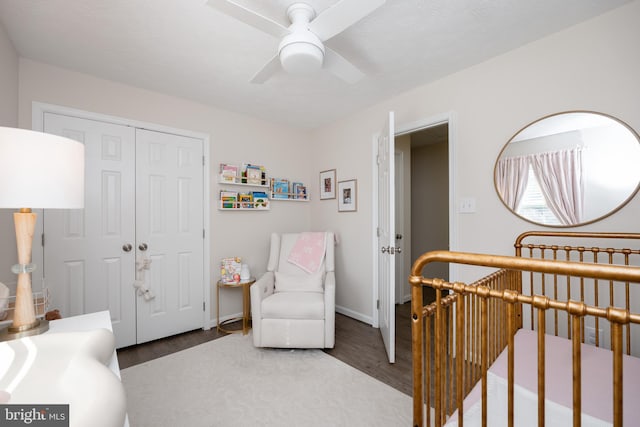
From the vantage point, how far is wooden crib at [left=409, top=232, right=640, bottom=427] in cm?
63

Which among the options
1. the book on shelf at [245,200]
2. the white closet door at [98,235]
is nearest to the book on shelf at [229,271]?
the book on shelf at [245,200]

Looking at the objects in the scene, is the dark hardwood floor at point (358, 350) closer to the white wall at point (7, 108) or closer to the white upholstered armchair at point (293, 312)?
the white upholstered armchair at point (293, 312)

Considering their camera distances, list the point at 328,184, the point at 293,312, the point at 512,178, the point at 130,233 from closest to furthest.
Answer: the point at 512,178 < the point at 293,312 < the point at 130,233 < the point at 328,184

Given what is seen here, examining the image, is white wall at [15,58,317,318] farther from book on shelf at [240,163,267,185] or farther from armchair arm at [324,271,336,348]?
armchair arm at [324,271,336,348]

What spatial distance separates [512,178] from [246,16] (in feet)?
6.37

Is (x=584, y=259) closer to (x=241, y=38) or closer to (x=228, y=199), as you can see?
(x=241, y=38)

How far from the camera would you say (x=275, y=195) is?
3365 mm

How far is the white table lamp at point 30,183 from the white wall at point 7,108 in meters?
0.97

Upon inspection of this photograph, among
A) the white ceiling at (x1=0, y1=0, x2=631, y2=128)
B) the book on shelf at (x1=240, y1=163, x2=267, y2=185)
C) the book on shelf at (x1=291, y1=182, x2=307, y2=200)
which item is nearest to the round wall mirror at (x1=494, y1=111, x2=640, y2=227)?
the white ceiling at (x1=0, y1=0, x2=631, y2=128)

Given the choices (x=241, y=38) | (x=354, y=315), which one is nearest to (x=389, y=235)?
(x=354, y=315)

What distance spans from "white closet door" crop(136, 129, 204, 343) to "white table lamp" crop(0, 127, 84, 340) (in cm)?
152

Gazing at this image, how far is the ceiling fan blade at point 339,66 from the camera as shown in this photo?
159 centimetres

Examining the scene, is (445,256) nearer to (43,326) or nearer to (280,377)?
(43,326)

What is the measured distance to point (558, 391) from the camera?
0.96 meters
